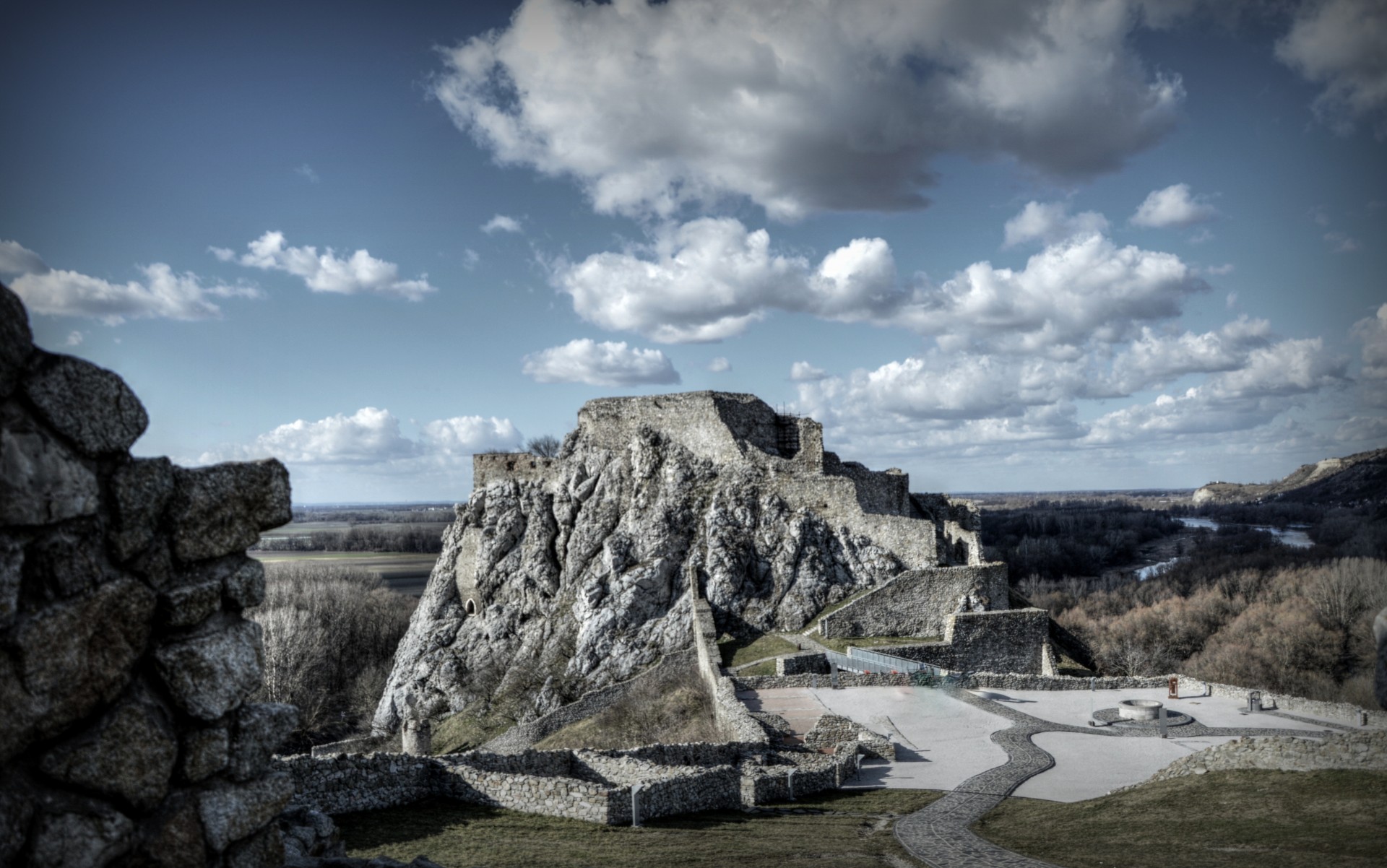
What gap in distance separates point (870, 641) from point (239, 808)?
30.3 meters

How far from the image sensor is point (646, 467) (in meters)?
43.2

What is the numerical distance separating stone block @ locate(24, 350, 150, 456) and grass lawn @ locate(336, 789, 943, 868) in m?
7.92

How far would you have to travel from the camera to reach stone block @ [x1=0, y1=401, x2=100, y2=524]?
4.09m

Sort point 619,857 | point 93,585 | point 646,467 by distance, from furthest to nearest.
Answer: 1. point 646,467
2. point 619,857
3. point 93,585

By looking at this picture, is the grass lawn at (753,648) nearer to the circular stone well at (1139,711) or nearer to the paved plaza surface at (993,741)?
the paved plaza surface at (993,741)

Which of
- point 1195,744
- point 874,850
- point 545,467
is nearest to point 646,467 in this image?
point 545,467

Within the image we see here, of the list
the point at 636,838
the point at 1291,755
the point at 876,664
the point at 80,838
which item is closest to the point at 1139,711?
the point at 1291,755

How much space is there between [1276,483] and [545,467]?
15216 cm

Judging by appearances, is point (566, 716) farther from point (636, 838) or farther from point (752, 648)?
point (636, 838)

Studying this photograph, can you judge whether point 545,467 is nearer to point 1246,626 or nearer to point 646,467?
point 646,467

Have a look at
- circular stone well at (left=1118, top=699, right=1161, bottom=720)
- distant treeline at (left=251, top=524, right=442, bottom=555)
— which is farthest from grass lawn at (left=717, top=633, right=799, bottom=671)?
distant treeline at (left=251, top=524, right=442, bottom=555)

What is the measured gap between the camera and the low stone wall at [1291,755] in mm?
13648

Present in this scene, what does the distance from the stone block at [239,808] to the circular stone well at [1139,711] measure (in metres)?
23.0

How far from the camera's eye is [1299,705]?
23766 mm
